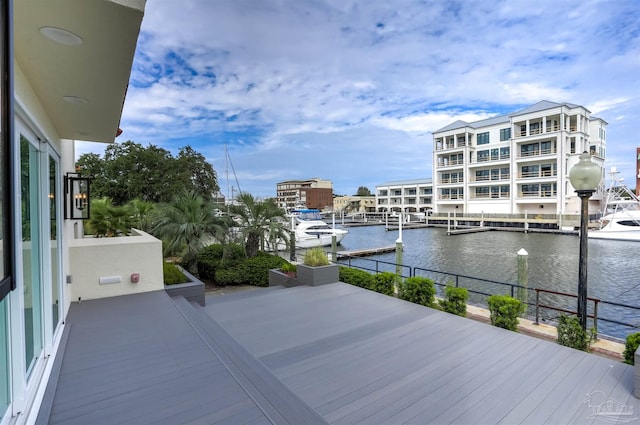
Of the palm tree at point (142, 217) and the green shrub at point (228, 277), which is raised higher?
the palm tree at point (142, 217)

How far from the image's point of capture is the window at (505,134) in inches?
1412

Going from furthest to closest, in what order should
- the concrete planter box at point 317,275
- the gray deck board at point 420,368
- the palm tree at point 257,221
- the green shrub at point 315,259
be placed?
the palm tree at point 257,221 → the green shrub at point 315,259 → the concrete planter box at point 317,275 → the gray deck board at point 420,368

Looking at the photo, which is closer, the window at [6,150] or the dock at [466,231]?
the window at [6,150]

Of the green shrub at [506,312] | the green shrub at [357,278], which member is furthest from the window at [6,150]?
the green shrub at [357,278]

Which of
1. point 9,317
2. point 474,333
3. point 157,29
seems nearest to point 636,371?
point 474,333

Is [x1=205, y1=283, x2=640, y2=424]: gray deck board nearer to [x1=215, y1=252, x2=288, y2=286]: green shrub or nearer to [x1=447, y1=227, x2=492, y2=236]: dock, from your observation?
[x1=215, y1=252, x2=288, y2=286]: green shrub

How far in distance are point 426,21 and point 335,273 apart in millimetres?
10089

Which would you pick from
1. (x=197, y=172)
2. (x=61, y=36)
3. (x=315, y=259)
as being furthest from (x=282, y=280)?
(x=197, y=172)

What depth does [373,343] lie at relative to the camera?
13.7ft

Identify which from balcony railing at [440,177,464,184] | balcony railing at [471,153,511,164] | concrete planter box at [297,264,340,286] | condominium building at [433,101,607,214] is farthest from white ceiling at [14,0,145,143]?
balcony railing at [440,177,464,184]

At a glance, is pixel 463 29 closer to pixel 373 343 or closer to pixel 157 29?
pixel 157 29

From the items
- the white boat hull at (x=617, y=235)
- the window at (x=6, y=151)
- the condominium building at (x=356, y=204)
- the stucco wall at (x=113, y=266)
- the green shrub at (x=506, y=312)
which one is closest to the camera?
the window at (x=6, y=151)

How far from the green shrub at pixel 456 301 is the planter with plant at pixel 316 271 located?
260cm

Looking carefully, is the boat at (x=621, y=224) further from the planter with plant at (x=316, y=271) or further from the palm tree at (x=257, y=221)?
the planter with plant at (x=316, y=271)
